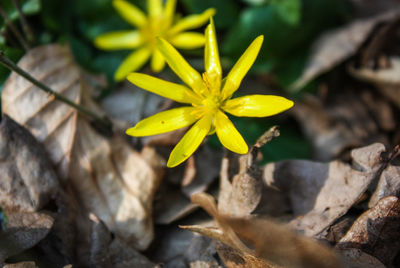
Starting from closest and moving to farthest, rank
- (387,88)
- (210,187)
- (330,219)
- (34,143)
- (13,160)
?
1. (330,219)
2. (13,160)
3. (34,143)
4. (210,187)
5. (387,88)

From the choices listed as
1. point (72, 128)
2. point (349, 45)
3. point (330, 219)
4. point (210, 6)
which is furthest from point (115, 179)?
point (349, 45)

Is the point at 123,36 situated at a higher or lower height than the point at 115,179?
higher

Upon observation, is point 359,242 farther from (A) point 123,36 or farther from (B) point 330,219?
(A) point 123,36

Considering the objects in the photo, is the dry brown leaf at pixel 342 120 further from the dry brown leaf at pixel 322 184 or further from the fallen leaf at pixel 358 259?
the fallen leaf at pixel 358 259

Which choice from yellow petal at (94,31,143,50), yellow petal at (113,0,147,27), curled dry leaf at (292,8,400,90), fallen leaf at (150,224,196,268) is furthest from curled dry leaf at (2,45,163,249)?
curled dry leaf at (292,8,400,90)

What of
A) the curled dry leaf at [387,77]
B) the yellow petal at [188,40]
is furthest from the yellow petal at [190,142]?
the curled dry leaf at [387,77]

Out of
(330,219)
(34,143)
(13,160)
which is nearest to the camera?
(330,219)
